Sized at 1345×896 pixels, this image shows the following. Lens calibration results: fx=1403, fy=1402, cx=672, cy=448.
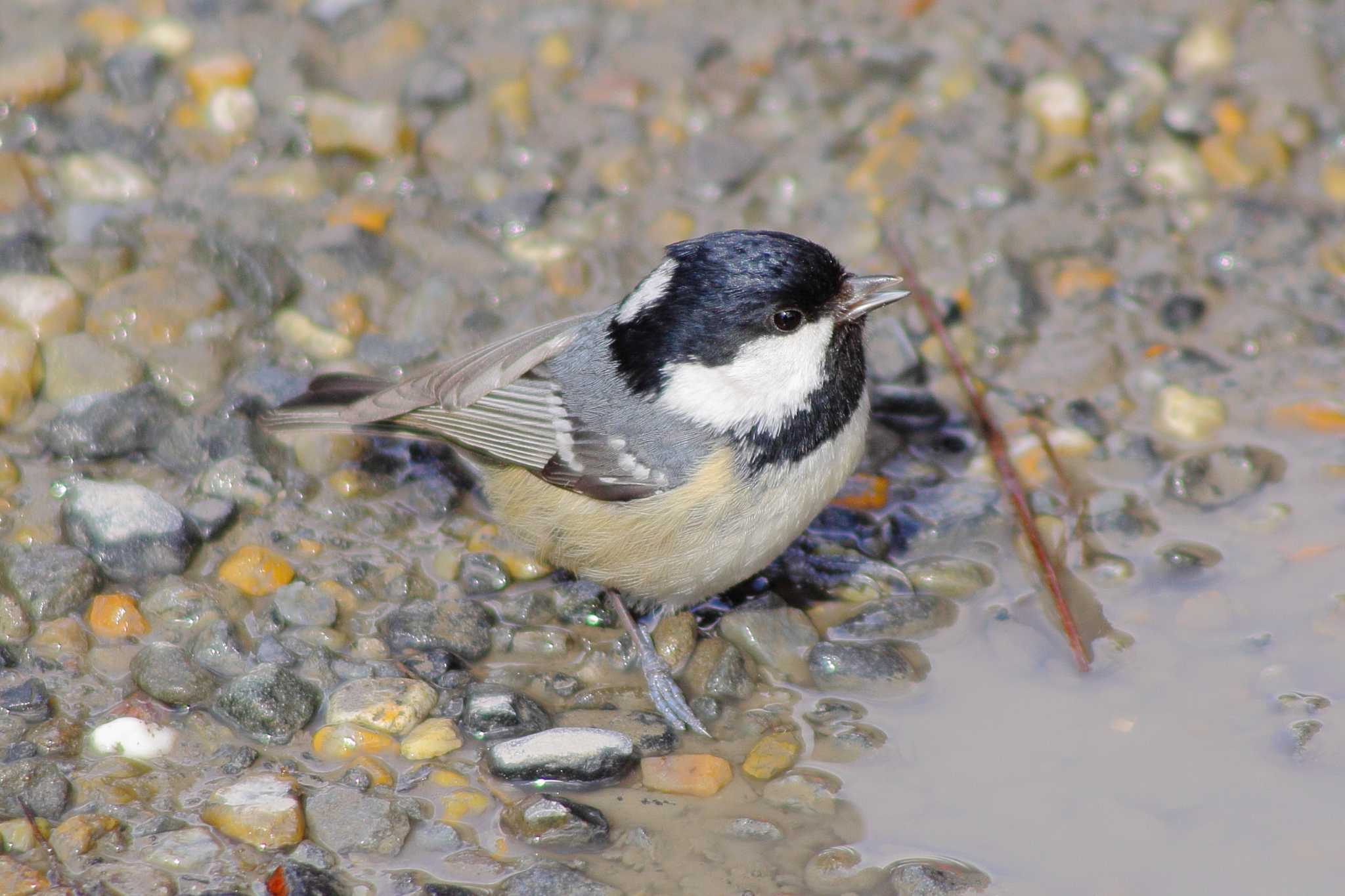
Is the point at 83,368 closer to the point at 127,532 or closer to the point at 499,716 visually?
the point at 127,532

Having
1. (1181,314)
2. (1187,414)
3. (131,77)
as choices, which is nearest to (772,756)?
(1187,414)

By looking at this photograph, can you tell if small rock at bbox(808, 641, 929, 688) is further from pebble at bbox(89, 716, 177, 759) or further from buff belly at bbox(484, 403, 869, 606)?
pebble at bbox(89, 716, 177, 759)

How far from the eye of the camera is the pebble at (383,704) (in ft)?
13.1

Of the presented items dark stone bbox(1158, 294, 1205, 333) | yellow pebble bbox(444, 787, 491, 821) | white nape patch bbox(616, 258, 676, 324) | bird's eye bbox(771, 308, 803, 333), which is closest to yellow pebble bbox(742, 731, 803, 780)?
yellow pebble bbox(444, 787, 491, 821)

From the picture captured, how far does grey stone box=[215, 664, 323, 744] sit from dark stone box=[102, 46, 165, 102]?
304 cm

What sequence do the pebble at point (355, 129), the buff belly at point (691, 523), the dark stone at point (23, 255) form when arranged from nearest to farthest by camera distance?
the buff belly at point (691, 523) < the dark stone at point (23, 255) < the pebble at point (355, 129)

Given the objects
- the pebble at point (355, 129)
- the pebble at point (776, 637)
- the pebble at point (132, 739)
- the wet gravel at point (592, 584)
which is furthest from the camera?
the pebble at point (355, 129)

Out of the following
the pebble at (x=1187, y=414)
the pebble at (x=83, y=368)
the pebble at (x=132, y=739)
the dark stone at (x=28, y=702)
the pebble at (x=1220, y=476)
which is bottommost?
the pebble at (x=132, y=739)

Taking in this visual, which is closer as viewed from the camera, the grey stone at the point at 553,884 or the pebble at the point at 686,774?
the grey stone at the point at 553,884

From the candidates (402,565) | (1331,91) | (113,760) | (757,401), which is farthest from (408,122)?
(1331,91)

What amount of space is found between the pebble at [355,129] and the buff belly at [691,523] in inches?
80.7

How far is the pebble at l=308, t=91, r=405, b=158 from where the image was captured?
5879 millimetres

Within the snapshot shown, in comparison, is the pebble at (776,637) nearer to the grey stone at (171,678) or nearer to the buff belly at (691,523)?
the buff belly at (691,523)

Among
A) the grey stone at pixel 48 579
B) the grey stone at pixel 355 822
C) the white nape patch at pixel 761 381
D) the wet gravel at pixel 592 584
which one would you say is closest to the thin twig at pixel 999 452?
the wet gravel at pixel 592 584
